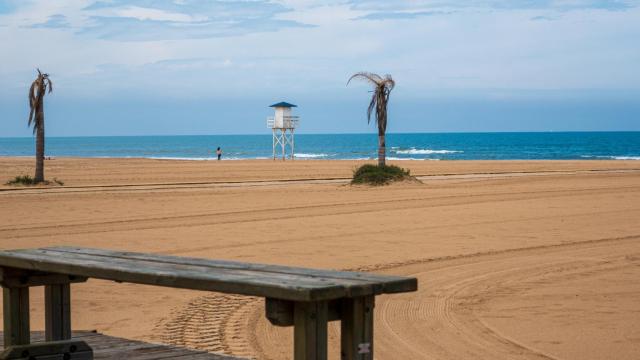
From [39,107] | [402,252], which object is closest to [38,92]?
[39,107]

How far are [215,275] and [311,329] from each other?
23.1 inches

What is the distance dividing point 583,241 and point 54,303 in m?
9.88

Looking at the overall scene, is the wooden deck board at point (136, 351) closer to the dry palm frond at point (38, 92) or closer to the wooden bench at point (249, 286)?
the wooden bench at point (249, 286)

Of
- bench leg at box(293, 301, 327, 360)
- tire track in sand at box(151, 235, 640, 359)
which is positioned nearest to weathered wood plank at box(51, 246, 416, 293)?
bench leg at box(293, 301, 327, 360)

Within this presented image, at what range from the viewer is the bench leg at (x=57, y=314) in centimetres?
562

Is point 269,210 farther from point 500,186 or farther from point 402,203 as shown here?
point 500,186

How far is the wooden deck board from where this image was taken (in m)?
5.34

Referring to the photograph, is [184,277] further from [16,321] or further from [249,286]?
[16,321]

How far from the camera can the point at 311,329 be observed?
413 cm

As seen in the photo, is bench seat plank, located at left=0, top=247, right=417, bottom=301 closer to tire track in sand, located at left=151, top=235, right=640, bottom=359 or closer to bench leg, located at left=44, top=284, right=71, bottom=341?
bench leg, located at left=44, top=284, right=71, bottom=341

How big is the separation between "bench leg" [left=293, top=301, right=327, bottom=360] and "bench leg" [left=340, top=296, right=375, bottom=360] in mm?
153

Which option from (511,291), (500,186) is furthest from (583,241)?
(500,186)

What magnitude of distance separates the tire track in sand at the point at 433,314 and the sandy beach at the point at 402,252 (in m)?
0.02

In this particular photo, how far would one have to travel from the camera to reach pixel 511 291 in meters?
9.57
